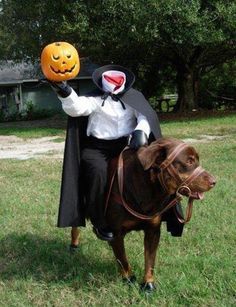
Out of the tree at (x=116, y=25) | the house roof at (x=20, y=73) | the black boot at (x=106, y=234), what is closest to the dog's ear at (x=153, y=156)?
the black boot at (x=106, y=234)

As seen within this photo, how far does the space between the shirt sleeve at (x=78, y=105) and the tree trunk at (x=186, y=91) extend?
2175 cm

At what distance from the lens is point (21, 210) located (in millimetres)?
6883

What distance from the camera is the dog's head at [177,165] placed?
3400 mm

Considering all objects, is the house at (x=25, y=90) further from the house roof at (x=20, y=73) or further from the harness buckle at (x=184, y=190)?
the harness buckle at (x=184, y=190)

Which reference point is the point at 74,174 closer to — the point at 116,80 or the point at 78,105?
the point at 78,105

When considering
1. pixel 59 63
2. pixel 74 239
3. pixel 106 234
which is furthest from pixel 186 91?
pixel 106 234

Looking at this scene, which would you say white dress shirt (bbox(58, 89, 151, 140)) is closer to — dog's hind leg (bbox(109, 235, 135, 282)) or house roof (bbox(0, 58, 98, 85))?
dog's hind leg (bbox(109, 235, 135, 282))

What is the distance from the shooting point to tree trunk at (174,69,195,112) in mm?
25594

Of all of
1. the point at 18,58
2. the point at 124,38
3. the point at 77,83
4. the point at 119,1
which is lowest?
the point at 77,83

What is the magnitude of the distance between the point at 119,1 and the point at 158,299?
1516 cm

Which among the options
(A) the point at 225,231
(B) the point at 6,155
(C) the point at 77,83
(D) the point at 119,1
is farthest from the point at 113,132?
(C) the point at 77,83

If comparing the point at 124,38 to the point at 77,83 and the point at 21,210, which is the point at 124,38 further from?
the point at 77,83

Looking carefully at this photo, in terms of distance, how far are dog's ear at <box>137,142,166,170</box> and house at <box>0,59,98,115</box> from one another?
29.1 m

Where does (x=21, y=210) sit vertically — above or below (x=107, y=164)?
below
